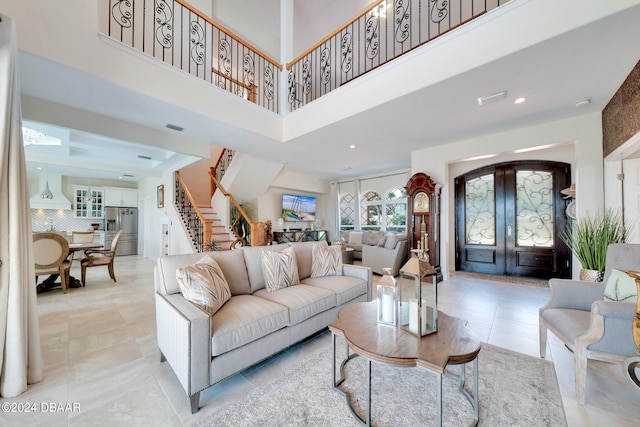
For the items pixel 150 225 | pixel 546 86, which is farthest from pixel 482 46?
pixel 150 225

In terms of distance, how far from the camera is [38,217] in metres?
7.44

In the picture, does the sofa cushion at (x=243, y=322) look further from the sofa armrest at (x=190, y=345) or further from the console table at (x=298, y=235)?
the console table at (x=298, y=235)

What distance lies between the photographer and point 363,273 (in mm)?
3072

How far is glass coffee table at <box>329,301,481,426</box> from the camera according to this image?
4.27 feet

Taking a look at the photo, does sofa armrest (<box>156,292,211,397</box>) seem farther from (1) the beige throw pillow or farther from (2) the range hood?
(2) the range hood

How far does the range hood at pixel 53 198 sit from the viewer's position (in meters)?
7.14

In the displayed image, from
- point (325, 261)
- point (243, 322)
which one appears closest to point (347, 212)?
point (325, 261)

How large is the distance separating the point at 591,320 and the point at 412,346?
1336 mm

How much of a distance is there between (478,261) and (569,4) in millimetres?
4715

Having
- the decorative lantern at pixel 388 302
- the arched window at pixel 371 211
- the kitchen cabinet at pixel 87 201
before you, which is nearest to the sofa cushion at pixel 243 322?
the decorative lantern at pixel 388 302

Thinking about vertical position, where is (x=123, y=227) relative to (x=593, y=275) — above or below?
above

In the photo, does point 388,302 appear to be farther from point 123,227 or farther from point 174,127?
point 123,227

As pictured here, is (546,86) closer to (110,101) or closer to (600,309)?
(600,309)

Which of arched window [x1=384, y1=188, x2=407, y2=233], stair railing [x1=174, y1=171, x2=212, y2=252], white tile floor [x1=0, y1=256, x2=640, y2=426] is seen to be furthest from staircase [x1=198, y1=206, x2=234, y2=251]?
arched window [x1=384, y1=188, x2=407, y2=233]
